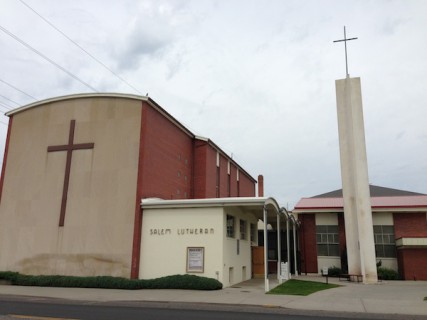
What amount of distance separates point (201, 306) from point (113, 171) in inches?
497

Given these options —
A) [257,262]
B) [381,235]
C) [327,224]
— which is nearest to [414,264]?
[381,235]

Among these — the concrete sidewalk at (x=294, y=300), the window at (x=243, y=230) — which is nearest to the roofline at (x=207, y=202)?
the window at (x=243, y=230)

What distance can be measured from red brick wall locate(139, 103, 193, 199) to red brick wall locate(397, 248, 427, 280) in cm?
1663

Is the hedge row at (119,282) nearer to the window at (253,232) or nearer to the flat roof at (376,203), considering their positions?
the window at (253,232)

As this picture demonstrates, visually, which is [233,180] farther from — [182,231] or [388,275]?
[182,231]

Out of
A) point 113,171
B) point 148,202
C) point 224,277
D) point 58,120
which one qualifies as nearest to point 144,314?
point 224,277

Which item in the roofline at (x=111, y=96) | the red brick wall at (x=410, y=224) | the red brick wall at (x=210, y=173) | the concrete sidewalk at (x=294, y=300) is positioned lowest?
the concrete sidewalk at (x=294, y=300)

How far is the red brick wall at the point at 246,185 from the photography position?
1729 inches

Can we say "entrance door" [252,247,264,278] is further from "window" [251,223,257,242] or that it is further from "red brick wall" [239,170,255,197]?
"red brick wall" [239,170,255,197]

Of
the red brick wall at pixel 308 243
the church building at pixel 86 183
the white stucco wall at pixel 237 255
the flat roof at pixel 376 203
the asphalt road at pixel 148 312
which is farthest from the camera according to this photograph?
the red brick wall at pixel 308 243

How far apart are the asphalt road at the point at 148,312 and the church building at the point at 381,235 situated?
2041cm

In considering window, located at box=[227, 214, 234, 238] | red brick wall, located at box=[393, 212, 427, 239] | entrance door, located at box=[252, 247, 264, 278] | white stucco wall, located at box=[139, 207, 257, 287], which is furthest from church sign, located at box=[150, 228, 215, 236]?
red brick wall, located at box=[393, 212, 427, 239]

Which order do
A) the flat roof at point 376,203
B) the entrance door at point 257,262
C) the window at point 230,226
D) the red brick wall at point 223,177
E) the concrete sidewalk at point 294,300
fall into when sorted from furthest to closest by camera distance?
1. the red brick wall at point 223,177
2. the flat roof at point 376,203
3. the entrance door at point 257,262
4. the window at point 230,226
5. the concrete sidewalk at point 294,300

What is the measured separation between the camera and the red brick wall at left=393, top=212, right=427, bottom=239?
32781 millimetres
